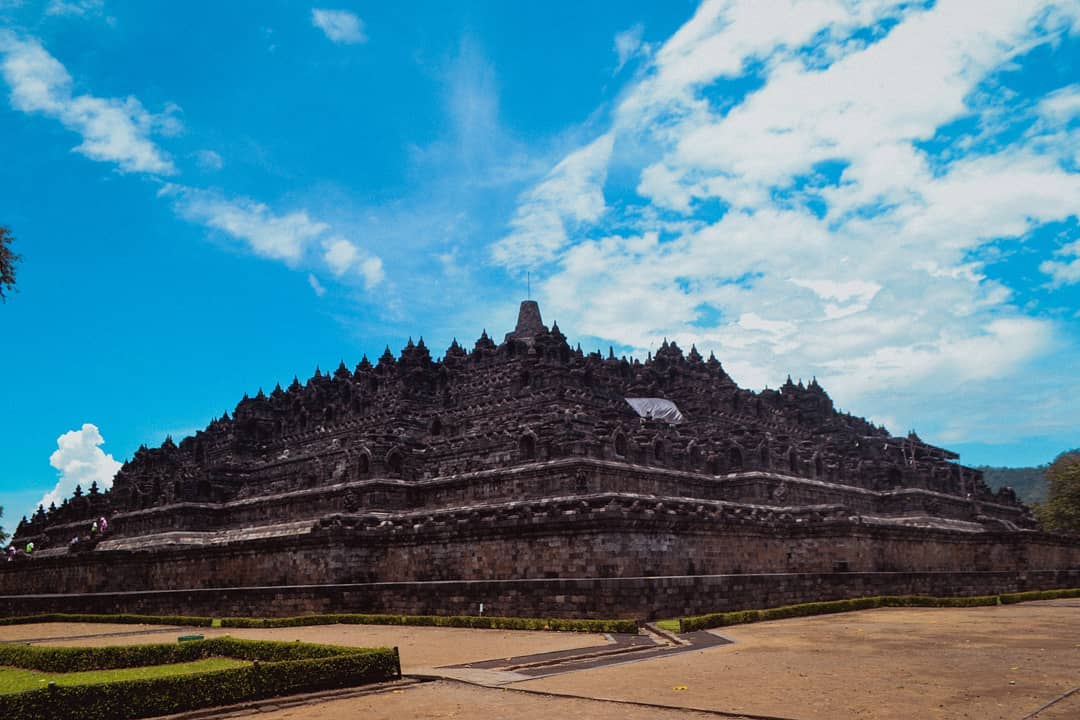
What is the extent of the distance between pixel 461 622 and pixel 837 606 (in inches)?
592

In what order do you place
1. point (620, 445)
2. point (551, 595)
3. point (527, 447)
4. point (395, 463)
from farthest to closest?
point (395, 463) < point (620, 445) < point (527, 447) < point (551, 595)

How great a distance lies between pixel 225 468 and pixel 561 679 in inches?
1875

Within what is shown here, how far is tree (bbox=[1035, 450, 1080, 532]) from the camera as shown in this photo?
245 feet

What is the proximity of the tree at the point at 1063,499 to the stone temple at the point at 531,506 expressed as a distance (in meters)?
6.39

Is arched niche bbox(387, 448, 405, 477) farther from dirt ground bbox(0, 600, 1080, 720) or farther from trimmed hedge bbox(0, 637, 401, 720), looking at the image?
trimmed hedge bbox(0, 637, 401, 720)

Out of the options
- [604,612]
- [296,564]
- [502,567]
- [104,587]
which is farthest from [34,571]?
[604,612]

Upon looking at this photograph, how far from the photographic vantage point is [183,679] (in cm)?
1406

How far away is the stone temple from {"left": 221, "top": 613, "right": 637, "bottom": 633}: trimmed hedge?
1.83 meters

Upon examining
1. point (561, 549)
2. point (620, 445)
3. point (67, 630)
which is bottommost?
point (67, 630)

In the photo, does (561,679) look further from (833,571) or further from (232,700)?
(833,571)

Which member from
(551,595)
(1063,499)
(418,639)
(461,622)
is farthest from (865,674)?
(1063,499)

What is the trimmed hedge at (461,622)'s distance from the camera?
86.5 ft

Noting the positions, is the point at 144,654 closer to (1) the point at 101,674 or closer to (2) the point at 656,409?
(1) the point at 101,674

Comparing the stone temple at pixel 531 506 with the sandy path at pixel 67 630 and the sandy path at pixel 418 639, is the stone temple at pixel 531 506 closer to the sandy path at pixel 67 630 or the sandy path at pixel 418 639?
the sandy path at pixel 67 630
